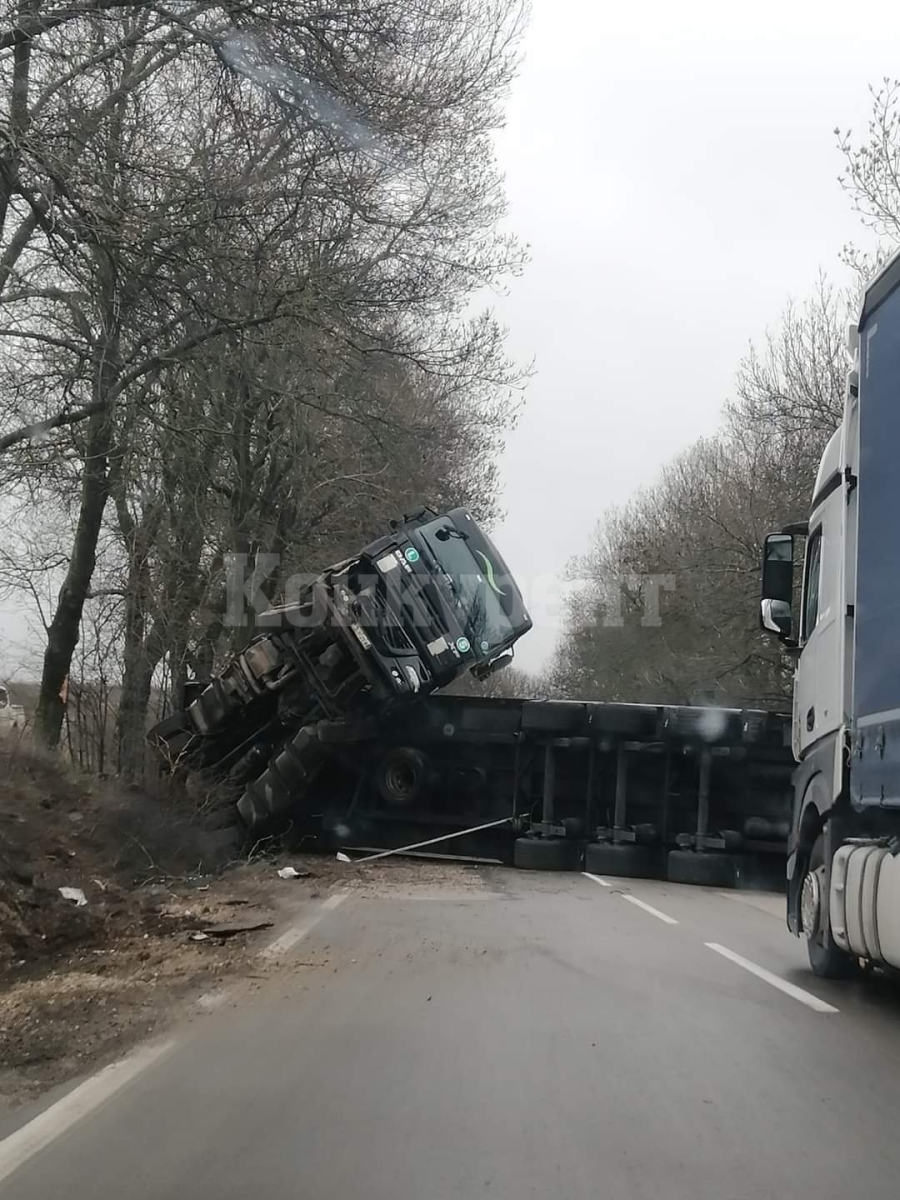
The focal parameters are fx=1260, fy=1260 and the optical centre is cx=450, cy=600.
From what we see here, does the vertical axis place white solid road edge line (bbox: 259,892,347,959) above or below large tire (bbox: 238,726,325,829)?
below

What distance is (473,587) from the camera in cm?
1512

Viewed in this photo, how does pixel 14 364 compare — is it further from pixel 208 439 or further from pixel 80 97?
pixel 80 97

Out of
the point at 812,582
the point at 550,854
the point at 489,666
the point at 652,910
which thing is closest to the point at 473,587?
the point at 489,666

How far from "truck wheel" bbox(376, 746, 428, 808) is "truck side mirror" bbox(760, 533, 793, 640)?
7.22 meters

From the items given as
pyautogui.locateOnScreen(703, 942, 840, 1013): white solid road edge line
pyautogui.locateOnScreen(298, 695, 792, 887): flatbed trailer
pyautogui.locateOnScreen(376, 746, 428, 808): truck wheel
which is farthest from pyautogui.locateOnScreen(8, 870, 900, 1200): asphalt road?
pyautogui.locateOnScreen(376, 746, 428, 808): truck wheel

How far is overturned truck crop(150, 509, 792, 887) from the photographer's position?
14562mm

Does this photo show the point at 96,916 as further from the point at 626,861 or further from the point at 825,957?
the point at 626,861

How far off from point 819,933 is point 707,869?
621 centimetres

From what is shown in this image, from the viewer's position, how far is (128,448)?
14312mm

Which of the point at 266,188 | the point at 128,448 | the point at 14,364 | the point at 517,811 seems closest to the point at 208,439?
the point at 128,448

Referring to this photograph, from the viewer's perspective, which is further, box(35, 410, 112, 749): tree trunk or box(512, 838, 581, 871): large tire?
box(35, 410, 112, 749): tree trunk

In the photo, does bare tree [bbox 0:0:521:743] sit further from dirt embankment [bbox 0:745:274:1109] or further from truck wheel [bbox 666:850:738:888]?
truck wheel [bbox 666:850:738:888]

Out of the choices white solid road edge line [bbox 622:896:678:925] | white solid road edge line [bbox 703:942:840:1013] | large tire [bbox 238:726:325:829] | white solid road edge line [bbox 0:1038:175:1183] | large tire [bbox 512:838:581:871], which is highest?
large tire [bbox 238:726:325:829]

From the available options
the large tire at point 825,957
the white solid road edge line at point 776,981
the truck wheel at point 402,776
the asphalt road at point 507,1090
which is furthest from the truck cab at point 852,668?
the truck wheel at point 402,776
